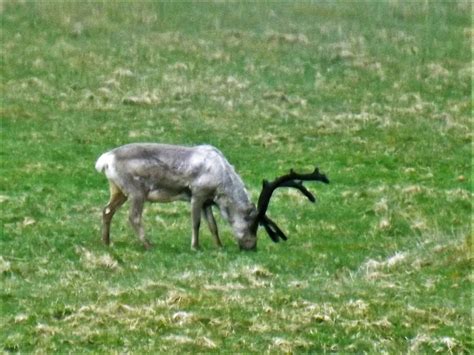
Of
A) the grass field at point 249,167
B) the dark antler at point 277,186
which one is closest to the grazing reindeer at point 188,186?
the dark antler at point 277,186

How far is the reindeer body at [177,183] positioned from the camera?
1909 cm

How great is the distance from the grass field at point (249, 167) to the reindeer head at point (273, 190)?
1.09ft

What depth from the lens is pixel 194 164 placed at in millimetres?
19359

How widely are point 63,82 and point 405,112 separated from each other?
10.5 metres

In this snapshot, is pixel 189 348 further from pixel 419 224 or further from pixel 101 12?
pixel 101 12

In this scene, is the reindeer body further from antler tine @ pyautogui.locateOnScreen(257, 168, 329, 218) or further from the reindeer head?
antler tine @ pyautogui.locateOnScreen(257, 168, 329, 218)

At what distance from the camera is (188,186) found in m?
19.4

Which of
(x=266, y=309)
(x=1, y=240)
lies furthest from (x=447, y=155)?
(x=266, y=309)

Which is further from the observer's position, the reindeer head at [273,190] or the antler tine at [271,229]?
the antler tine at [271,229]

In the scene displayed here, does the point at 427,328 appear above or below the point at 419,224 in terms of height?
above

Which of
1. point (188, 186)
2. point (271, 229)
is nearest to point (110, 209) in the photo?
point (188, 186)

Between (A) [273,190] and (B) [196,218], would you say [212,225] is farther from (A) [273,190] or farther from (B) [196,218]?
(A) [273,190]

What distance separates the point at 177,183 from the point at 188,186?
0.62 feet

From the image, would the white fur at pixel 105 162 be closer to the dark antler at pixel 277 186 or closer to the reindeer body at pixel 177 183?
the reindeer body at pixel 177 183
